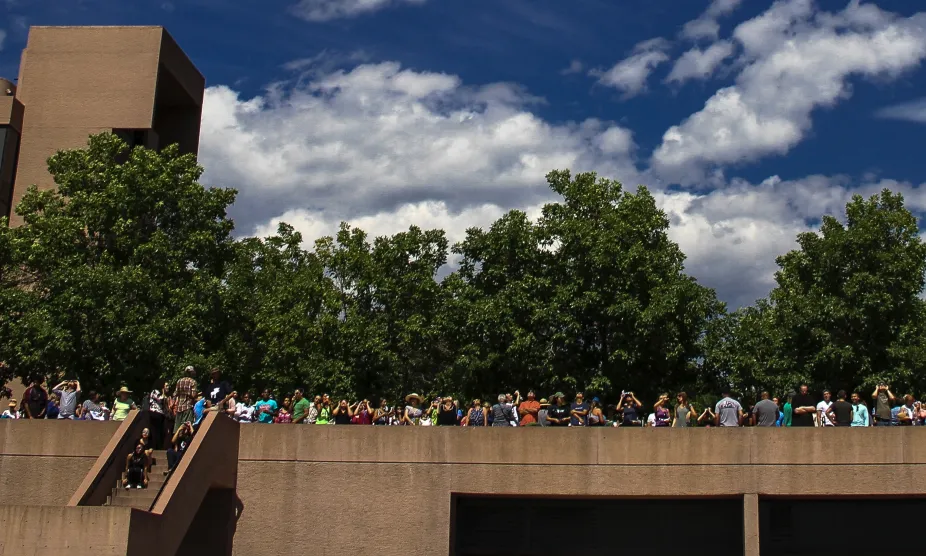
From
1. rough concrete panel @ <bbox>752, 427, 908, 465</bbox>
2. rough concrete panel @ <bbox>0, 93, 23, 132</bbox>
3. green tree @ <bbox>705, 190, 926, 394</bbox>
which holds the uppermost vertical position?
rough concrete panel @ <bbox>0, 93, 23, 132</bbox>

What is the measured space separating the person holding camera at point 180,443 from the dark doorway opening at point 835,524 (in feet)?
35.6

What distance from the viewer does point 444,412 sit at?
1967cm

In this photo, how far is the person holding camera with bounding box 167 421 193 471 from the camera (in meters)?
16.9

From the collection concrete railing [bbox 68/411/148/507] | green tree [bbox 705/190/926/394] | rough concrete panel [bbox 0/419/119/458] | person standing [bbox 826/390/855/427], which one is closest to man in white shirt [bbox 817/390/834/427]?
person standing [bbox 826/390/855/427]

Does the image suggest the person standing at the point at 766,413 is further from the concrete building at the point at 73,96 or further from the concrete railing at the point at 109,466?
the concrete building at the point at 73,96

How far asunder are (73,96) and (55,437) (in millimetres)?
20566

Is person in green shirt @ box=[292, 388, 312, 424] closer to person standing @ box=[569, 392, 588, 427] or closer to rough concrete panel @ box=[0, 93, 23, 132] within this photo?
person standing @ box=[569, 392, 588, 427]

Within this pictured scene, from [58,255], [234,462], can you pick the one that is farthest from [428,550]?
[58,255]

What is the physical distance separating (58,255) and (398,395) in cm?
1153

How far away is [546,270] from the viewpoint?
31703 mm

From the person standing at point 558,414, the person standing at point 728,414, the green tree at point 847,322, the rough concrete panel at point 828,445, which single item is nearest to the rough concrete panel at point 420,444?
the person standing at point 558,414

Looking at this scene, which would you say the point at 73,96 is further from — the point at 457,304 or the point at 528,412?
the point at 528,412

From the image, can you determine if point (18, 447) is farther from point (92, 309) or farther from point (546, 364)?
point (546, 364)

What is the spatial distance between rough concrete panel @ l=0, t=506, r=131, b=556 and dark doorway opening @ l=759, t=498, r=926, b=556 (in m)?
11.8
